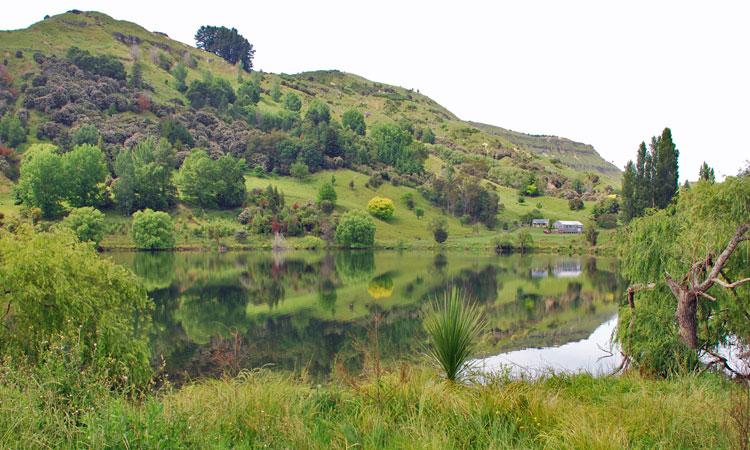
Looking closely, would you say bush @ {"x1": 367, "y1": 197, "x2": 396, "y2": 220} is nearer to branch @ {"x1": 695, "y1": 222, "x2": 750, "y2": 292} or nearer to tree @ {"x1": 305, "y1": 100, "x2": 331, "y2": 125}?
tree @ {"x1": 305, "y1": 100, "x2": 331, "y2": 125}

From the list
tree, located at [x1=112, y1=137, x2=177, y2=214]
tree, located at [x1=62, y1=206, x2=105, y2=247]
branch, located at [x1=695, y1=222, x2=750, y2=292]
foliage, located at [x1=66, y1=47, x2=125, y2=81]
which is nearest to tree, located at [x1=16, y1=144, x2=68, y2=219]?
tree, located at [x1=112, y1=137, x2=177, y2=214]

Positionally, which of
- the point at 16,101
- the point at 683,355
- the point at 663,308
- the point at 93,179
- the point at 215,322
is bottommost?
the point at 215,322

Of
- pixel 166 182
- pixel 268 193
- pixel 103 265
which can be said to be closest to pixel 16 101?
pixel 166 182

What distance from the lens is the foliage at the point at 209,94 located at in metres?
157

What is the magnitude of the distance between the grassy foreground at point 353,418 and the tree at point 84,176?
9368 centimetres

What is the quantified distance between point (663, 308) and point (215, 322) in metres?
24.1

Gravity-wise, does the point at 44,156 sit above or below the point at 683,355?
above

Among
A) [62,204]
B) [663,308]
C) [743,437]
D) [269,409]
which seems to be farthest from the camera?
[62,204]

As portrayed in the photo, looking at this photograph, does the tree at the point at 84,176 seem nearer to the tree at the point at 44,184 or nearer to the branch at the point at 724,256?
the tree at the point at 44,184

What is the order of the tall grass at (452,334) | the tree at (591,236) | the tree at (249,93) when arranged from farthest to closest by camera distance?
the tree at (249,93), the tree at (591,236), the tall grass at (452,334)

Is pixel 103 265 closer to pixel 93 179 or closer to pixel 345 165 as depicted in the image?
pixel 93 179

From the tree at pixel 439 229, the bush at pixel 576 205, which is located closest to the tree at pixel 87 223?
the tree at pixel 439 229

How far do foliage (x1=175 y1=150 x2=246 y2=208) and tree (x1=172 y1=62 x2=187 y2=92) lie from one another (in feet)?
235

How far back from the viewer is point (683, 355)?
13102 millimetres
